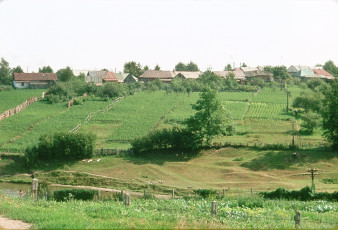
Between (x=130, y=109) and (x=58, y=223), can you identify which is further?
(x=130, y=109)

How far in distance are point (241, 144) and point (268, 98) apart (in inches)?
1412

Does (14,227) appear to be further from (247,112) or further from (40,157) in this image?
(247,112)

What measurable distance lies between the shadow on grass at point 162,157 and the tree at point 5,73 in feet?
269

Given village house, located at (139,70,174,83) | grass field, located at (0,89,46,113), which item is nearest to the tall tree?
village house, located at (139,70,174,83)

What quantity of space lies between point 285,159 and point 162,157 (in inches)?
561

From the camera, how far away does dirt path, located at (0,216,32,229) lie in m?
18.6

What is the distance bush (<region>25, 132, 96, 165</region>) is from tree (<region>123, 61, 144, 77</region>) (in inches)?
3900

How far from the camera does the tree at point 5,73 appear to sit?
12388 centimetres

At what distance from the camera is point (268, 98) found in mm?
86750

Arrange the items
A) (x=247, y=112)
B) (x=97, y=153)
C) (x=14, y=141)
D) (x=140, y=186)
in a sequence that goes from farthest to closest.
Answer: (x=247, y=112) < (x=14, y=141) < (x=97, y=153) < (x=140, y=186)

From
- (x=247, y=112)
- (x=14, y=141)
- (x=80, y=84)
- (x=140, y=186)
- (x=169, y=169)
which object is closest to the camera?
(x=140, y=186)

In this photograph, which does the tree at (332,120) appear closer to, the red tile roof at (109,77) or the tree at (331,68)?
the red tile roof at (109,77)

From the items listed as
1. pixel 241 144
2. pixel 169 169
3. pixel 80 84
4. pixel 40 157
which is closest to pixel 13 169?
pixel 40 157

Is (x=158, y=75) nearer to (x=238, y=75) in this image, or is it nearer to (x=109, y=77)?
(x=109, y=77)
